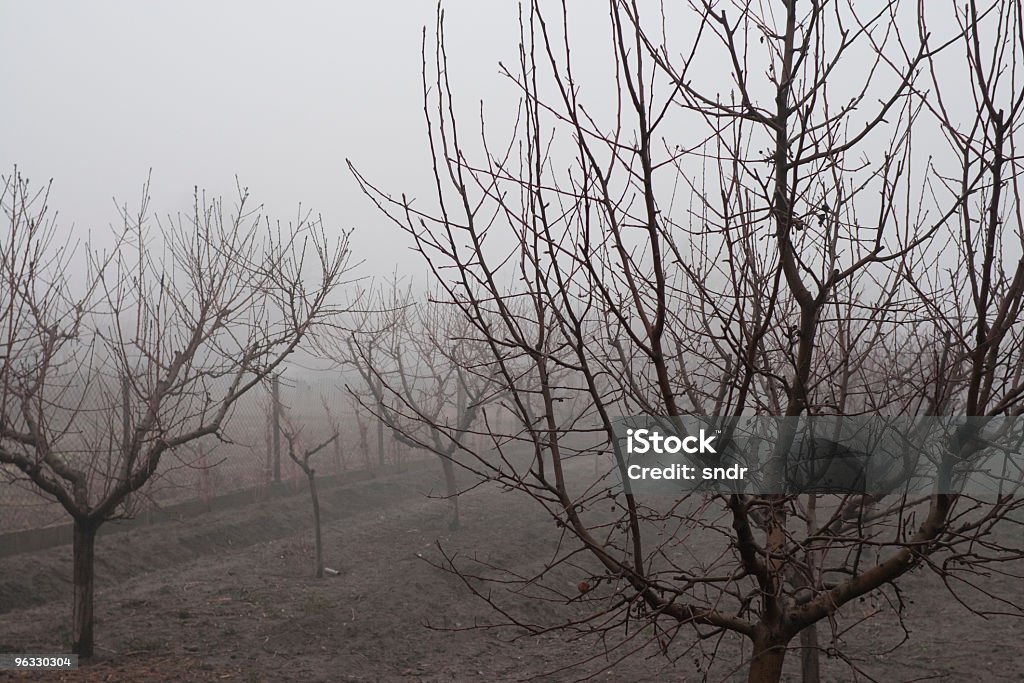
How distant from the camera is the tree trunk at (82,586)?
529 cm

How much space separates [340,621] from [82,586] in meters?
2.04

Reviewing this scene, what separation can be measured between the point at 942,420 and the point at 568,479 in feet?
42.3

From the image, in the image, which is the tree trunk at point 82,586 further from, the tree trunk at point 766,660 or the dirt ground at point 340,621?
the tree trunk at point 766,660

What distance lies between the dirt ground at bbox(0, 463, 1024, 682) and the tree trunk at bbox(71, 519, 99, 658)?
17cm

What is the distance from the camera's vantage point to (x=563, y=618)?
7105 mm

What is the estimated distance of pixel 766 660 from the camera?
7.43 ft

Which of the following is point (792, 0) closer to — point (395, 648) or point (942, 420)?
point (942, 420)

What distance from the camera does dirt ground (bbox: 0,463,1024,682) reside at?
5598 millimetres

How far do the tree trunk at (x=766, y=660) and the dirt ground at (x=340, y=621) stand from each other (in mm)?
2281
